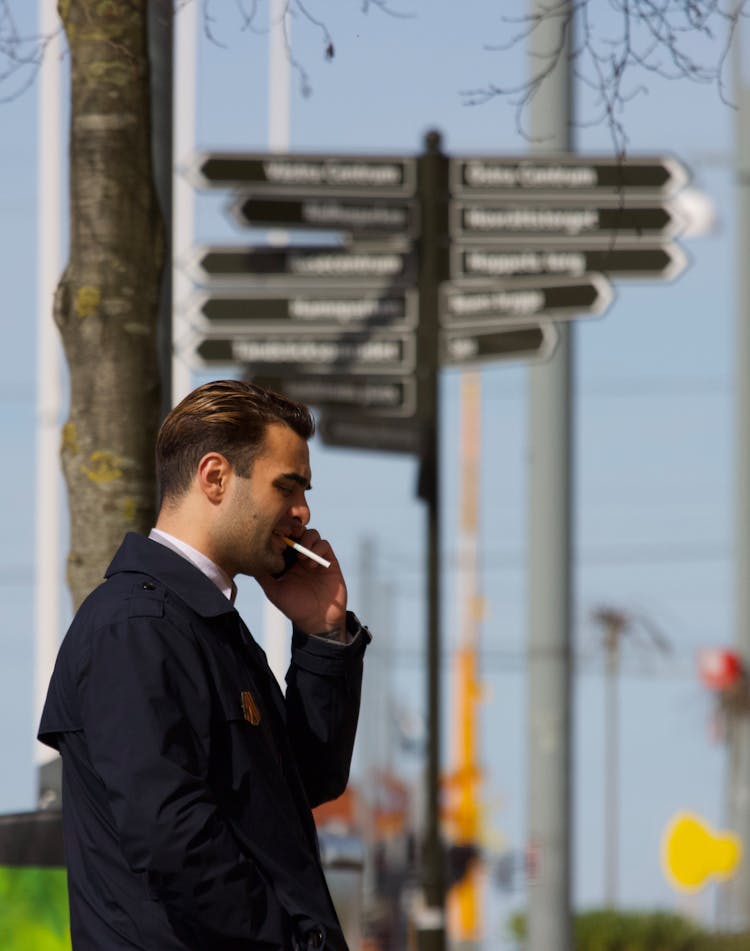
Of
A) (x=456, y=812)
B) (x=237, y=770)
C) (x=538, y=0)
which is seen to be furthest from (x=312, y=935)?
(x=456, y=812)

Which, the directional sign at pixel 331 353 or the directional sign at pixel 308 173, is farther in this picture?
the directional sign at pixel 331 353

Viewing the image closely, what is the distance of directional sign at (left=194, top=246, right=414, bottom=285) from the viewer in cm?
750

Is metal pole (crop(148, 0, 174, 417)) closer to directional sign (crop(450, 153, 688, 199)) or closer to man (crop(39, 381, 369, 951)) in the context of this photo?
man (crop(39, 381, 369, 951))

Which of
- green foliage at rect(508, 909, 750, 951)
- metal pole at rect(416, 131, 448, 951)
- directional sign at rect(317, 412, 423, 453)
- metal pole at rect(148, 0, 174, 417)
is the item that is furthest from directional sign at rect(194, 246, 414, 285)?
green foliage at rect(508, 909, 750, 951)

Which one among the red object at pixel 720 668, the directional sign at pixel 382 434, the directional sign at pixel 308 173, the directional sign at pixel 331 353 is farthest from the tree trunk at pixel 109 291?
the red object at pixel 720 668

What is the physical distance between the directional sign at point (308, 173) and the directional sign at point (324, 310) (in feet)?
1.22

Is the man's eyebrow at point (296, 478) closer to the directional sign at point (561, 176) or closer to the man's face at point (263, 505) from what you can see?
the man's face at point (263, 505)

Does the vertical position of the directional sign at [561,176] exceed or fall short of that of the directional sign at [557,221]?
it exceeds it

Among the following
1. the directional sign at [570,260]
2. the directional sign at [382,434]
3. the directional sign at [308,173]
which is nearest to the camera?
the directional sign at [308,173]

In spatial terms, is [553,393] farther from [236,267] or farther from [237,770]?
[237,770]

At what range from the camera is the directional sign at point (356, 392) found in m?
7.63

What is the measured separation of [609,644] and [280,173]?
2009cm

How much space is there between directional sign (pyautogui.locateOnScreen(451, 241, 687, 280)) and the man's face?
13.8 feet

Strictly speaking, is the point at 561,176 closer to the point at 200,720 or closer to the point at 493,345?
the point at 493,345
